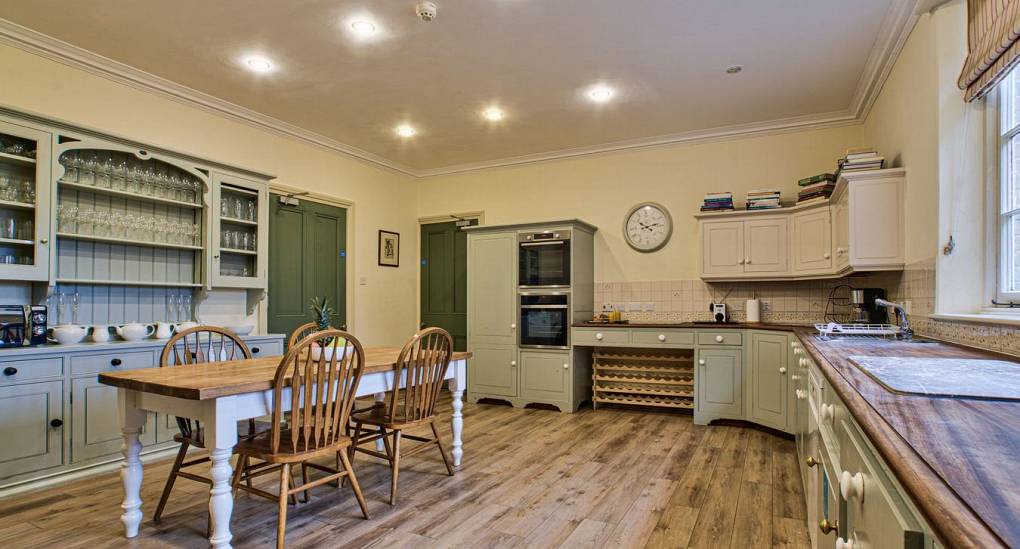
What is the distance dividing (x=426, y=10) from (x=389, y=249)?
140 inches

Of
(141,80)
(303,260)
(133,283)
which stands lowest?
(133,283)

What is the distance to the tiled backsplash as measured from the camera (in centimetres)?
306

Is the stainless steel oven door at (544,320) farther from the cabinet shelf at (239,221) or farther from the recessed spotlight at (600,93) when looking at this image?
the cabinet shelf at (239,221)

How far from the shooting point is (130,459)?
241 centimetres

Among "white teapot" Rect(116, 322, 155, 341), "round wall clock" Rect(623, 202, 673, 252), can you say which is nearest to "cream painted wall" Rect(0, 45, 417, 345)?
"white teapot" Rect(116, 322, 155, 341)

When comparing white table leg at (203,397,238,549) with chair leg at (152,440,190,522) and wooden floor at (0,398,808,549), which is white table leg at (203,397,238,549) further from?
chair leg at (152,440,190,522)

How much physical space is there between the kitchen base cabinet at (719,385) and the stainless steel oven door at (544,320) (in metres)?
1.25

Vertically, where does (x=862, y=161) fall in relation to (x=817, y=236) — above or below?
above

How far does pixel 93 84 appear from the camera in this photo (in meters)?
3.75

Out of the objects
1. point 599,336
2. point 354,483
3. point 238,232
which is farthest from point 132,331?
point 599,336

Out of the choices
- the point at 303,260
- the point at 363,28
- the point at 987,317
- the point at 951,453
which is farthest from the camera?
the point at 303,260

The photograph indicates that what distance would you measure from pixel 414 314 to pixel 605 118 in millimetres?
3321

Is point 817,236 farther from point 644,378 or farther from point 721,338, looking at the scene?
point 644,378

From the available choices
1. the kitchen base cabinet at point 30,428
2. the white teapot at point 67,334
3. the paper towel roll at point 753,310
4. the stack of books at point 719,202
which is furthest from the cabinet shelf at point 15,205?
the paper towel roll at point 753,310
